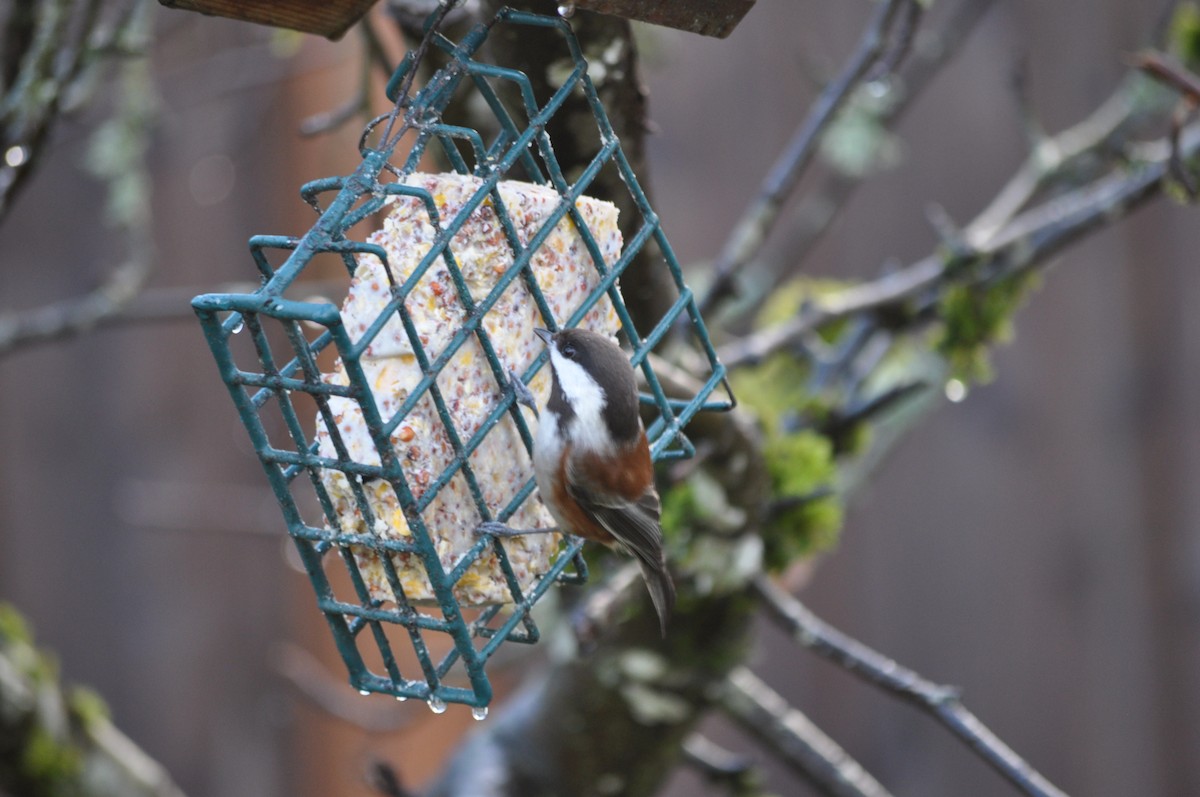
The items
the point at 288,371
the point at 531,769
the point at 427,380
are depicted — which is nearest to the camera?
the point at 427,380

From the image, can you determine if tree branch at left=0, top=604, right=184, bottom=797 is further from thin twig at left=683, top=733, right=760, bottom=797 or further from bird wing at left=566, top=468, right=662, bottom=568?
bird wing at left=566, top=468, right=662, bottom=568

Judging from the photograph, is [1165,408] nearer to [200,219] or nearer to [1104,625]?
[1104,625]

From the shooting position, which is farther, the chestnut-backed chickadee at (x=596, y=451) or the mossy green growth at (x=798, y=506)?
the mossy green growth at (x=798, y=506)

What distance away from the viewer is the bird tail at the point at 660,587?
1812mm

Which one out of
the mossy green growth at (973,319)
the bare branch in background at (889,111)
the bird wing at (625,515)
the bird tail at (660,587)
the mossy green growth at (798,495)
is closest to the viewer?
the bird wing at (625,515)

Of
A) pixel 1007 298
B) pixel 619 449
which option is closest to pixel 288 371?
pixel 619 449

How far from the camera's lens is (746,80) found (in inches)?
155

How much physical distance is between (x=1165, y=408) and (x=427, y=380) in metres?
2.81

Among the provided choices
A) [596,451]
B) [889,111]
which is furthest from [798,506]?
[889,111]

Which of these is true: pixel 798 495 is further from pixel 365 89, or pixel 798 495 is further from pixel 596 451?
pixel 365 89

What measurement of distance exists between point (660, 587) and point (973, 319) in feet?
3.82

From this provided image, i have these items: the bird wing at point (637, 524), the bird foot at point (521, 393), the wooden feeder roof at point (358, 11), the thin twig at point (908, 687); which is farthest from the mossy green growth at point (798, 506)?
the wooden feeder roof at point (358, 11)

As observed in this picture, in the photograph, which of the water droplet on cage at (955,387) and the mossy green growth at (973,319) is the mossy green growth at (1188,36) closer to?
the mossy green growth at (973,319)

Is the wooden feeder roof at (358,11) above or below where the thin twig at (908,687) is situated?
above
